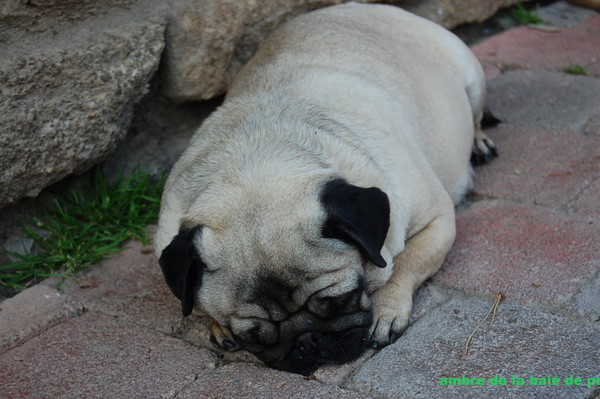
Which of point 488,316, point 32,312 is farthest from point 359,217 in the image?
point 32,312

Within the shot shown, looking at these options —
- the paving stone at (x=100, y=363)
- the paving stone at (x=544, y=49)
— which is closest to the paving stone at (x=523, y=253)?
the paving stone at (x=100, y=363)

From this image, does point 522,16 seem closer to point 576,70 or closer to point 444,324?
point 576,70

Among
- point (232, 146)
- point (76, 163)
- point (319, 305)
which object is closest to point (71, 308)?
point (76, 163)

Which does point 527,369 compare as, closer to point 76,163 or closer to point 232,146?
point 232,146

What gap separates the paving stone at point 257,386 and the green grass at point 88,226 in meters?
1.20

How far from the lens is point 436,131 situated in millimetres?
4164

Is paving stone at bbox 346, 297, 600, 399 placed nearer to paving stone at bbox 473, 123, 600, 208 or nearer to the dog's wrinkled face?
the dog's wrinkled face

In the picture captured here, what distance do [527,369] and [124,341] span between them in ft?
5.29

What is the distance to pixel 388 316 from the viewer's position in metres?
3.27

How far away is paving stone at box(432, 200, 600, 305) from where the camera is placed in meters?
3.40

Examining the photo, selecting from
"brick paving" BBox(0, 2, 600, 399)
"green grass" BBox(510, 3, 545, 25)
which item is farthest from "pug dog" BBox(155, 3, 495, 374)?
"green grass" BBox(510, 3, 545, 25)

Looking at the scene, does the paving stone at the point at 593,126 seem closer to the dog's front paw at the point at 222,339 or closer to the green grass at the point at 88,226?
the green grass at the point at 88,226

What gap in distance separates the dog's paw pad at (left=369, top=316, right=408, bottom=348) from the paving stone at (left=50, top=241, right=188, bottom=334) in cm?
87

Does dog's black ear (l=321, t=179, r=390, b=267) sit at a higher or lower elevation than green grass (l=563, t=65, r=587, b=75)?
higher
